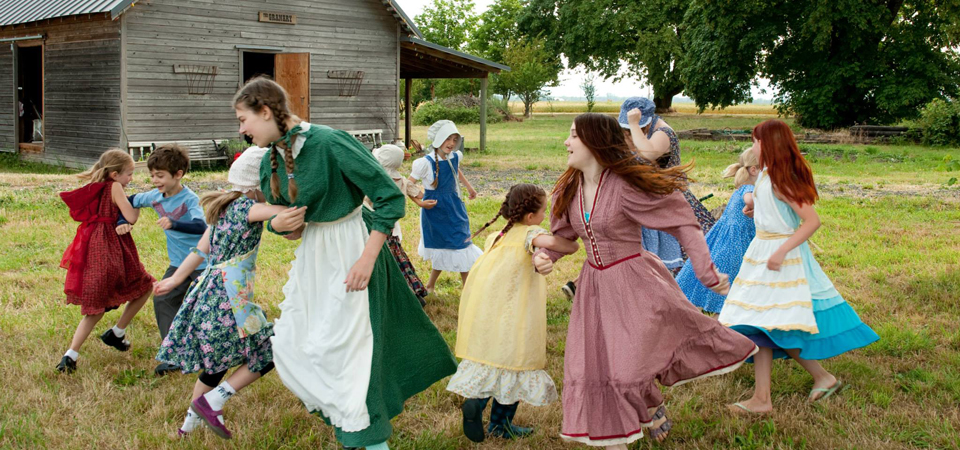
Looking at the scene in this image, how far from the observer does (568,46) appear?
4694cm

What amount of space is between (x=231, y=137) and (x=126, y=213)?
13.2 metres

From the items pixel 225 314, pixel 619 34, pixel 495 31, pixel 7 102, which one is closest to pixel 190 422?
pixel 225 314

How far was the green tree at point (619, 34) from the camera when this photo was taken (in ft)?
141

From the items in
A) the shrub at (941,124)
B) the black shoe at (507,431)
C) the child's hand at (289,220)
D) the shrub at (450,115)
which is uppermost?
the shrub at (450,115)

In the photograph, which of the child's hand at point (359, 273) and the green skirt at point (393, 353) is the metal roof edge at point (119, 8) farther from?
the child's hand at point (359, 273)

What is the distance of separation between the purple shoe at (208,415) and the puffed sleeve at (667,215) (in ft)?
6.64

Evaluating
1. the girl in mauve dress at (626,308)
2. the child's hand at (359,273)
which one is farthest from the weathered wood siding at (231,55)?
the girl in mauve dress at (626,308)

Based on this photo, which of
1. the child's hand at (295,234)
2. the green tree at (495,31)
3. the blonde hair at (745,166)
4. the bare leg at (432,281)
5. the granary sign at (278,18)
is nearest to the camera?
the child's hand at (295,234)

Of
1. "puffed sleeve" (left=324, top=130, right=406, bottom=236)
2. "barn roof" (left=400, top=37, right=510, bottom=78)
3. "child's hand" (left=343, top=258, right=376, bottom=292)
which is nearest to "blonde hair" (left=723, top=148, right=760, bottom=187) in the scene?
"puffed sleeve" (left=324, top=130, right=406, bottom=236)

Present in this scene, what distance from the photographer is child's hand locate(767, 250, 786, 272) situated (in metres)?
3.95

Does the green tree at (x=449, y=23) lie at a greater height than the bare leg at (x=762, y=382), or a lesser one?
greater

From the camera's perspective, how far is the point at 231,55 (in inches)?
667

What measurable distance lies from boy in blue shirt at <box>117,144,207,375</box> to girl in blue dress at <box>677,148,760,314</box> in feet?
10.5

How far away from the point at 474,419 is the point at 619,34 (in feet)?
141
